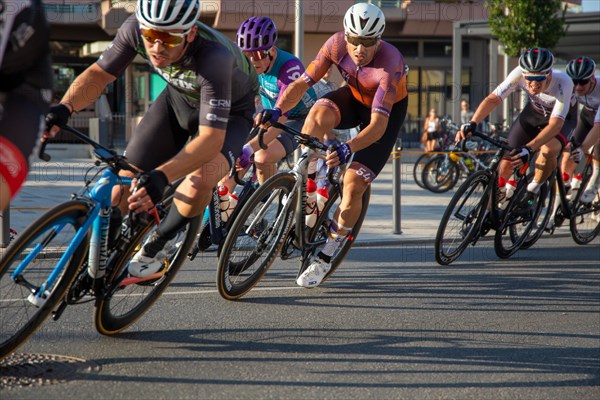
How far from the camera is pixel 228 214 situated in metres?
6.50

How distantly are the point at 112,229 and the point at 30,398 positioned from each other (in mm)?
966

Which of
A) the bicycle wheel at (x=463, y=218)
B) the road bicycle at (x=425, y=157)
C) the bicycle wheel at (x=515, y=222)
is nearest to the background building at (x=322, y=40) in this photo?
the road bicycle at (x=425, y=157)

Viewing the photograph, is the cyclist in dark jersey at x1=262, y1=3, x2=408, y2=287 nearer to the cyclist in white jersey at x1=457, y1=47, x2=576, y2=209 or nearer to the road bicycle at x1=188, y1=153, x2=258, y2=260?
the road bicycle at x1=188, y1=153, x2=258, y2=260

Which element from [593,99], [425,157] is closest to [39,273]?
[593,99]

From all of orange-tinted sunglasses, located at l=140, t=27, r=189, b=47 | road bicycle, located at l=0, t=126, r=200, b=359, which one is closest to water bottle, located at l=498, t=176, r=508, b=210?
road bicycle, located at l=0, t=126, r=200, b=359

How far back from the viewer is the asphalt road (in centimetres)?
445

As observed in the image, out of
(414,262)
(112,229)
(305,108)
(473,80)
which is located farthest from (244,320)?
(473,80)

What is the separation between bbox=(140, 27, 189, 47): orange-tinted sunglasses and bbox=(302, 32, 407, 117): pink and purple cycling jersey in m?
2.18

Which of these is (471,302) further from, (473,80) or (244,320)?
(473,80)

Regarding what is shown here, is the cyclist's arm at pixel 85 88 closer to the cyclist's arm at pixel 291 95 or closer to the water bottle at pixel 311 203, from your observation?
the cyclist's arm at pixel 291 95

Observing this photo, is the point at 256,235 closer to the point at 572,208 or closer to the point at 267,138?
the point at 267,138

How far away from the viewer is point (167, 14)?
450 cm

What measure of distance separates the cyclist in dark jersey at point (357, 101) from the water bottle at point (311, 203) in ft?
0.75

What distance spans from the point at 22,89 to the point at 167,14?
61.7 inches
